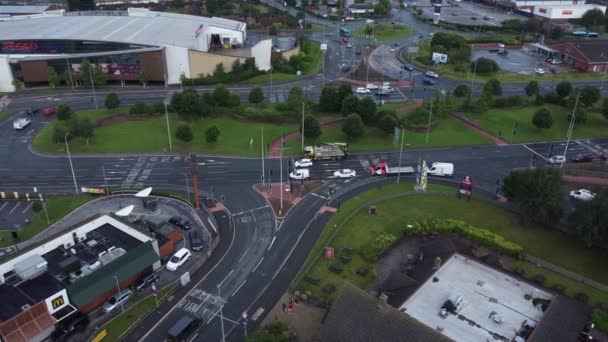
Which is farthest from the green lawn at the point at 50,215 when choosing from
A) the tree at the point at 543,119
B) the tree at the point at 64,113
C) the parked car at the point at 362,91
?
the tree at the point at 543,119

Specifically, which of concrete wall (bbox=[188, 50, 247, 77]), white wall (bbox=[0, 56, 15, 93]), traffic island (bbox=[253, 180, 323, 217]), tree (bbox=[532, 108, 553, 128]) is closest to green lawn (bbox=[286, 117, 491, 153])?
tree (bbox=[532, 108, 553, 128])

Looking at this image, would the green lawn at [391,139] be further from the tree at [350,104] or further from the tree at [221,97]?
the tree at [221,97]

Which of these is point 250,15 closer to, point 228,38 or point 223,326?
point 228,38

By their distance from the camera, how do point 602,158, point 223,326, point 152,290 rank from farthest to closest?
1. point 602,158
2. point 152,290
3. point 223,326

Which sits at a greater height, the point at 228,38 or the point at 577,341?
the point at 228,38

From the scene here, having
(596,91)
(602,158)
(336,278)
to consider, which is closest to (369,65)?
(596,91)

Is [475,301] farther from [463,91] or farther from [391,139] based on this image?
[463,91]

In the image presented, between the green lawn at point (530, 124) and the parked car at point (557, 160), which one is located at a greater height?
the green lawn at point (530, 124)
